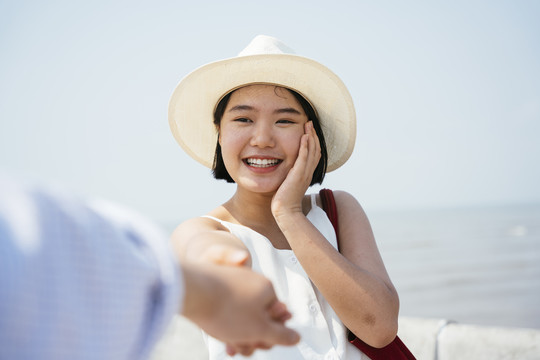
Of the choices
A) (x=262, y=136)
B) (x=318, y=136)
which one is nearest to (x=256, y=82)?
(x=262, y=136)

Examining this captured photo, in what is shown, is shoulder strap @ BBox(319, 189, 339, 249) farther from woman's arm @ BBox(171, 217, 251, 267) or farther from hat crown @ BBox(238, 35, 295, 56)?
hat crown @ BBox(238, 35, 295, 56)


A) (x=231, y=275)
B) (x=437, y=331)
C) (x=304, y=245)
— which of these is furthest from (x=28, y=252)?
(x=437, y=331)

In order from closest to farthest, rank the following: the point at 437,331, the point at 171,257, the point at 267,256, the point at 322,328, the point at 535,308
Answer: the point at 171,257 < the point at 322,328 < the point at 267,256 < the point at 437,331 < the point at 535,308

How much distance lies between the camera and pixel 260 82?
2.40m

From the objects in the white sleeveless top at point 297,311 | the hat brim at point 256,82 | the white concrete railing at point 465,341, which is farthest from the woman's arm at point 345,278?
the white concrete railing at point 465,341

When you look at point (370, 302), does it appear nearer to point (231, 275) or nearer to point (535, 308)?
point (231, 275)

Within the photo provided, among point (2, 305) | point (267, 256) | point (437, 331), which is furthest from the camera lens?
point (437, 331)

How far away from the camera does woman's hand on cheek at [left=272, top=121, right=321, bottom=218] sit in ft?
7.04

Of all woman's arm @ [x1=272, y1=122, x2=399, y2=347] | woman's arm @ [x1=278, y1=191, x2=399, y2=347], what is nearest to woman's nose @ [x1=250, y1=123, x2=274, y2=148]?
woman's arm @ [x1=272, y1=122, x2=399, y2=347]

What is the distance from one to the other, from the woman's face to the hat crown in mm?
206

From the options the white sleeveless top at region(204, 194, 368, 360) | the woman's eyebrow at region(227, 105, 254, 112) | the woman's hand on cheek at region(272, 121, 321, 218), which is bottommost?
the white sleeveless top at region(204, 194, 368, 360)

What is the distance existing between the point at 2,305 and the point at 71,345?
119 mm

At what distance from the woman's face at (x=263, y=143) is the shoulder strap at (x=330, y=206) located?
1.14 feet

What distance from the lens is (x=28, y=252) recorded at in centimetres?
63
